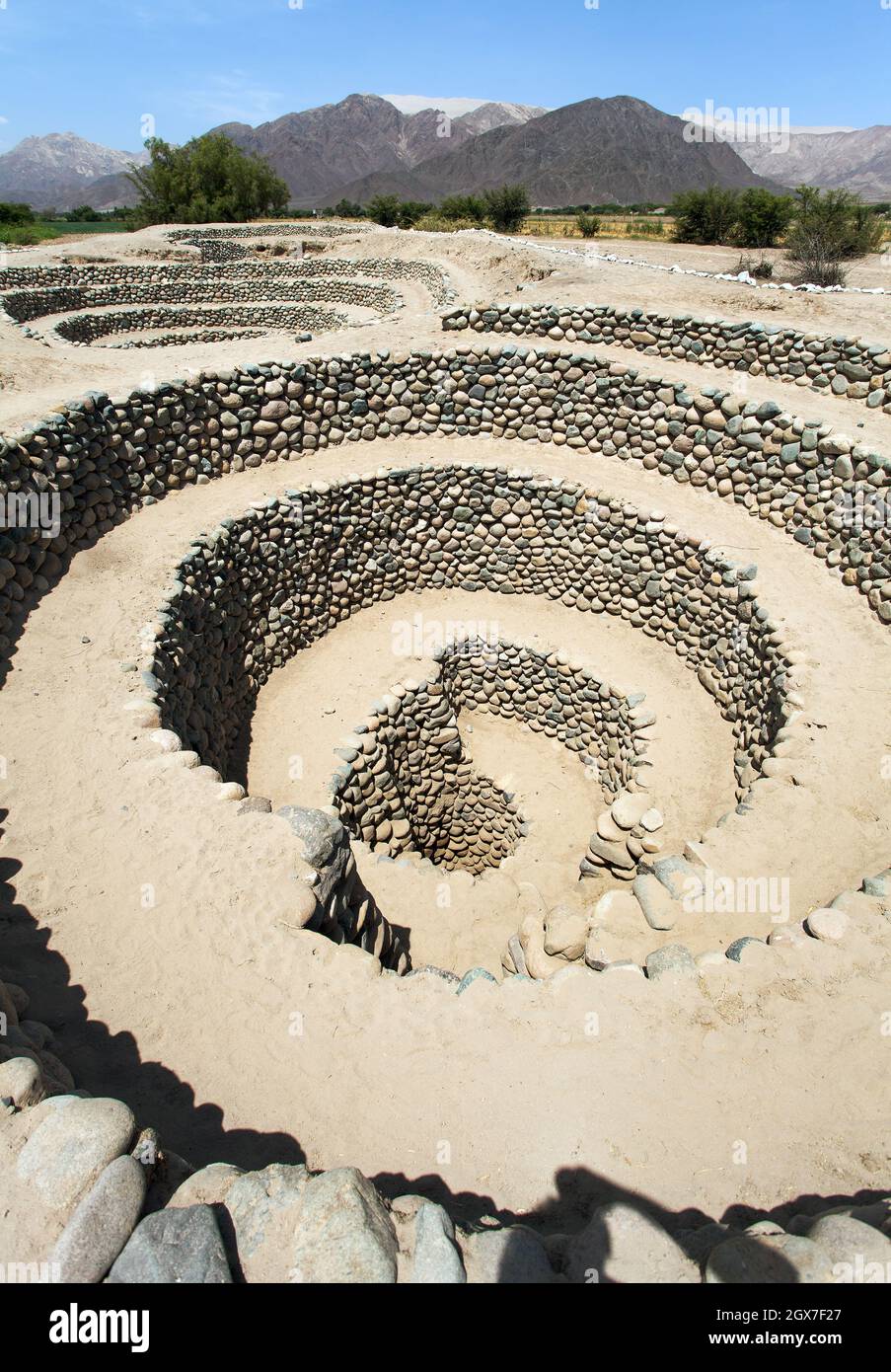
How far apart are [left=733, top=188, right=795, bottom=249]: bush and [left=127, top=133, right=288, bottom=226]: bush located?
29.8 m

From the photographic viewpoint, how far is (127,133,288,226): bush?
135 feet

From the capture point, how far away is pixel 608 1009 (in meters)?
4.32

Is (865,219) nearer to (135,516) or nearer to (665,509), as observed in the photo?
(665,509)

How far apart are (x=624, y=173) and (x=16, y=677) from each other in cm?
10406

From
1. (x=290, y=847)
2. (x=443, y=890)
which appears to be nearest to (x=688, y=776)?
(x=443, y=890)

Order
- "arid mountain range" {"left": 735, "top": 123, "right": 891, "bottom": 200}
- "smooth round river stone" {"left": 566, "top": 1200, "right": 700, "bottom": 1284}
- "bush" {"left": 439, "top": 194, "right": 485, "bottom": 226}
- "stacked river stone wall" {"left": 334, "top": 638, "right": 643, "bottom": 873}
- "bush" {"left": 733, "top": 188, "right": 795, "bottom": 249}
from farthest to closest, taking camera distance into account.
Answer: "arid mountain range" {"left": 735, "top": 123, "right": 891, "bottom": 200} → "bush" {"left": 439, "top": 194, "right": 485, "bottom": 226} → "bush" {"left": 733, "top": 188, "right": 795, "bottom": 249} → "stacked river stone wall" {"left": 334, "top": 638, "right": 643, "bottom": 873} → "smooth round river stone" {"left": 566, "top": 1200, "right": 700, "bottom": 1284}

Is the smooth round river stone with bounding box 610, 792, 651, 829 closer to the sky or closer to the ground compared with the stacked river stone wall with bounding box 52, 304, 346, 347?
closer to the ground

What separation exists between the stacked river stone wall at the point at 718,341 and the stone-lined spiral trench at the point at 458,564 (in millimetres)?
700

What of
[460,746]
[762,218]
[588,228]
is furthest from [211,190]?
[460,746]

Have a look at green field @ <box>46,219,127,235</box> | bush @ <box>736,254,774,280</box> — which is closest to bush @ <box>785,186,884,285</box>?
bush @ <box>736,254,774,280</box>

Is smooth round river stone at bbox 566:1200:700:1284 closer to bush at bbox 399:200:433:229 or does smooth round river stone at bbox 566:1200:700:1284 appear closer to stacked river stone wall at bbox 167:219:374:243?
stacked river stone wall at bbox 167:219:374:243

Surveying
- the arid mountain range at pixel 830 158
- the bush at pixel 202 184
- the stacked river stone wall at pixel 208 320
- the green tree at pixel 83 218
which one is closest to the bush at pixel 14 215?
the green tree at pixel 83 218

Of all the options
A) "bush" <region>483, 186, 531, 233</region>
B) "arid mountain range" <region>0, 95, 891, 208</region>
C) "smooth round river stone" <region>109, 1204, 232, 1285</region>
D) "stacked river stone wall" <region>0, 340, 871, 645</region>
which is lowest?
"smooth round river stone" <region>109, 1204, 232, 1285</region>

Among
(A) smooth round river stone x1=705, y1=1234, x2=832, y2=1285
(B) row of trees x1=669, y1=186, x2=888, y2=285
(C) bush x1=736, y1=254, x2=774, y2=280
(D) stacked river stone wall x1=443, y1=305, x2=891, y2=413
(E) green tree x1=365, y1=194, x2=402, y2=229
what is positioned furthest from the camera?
(E) green tree x1=365, y1=194, x2=402, y2=229
